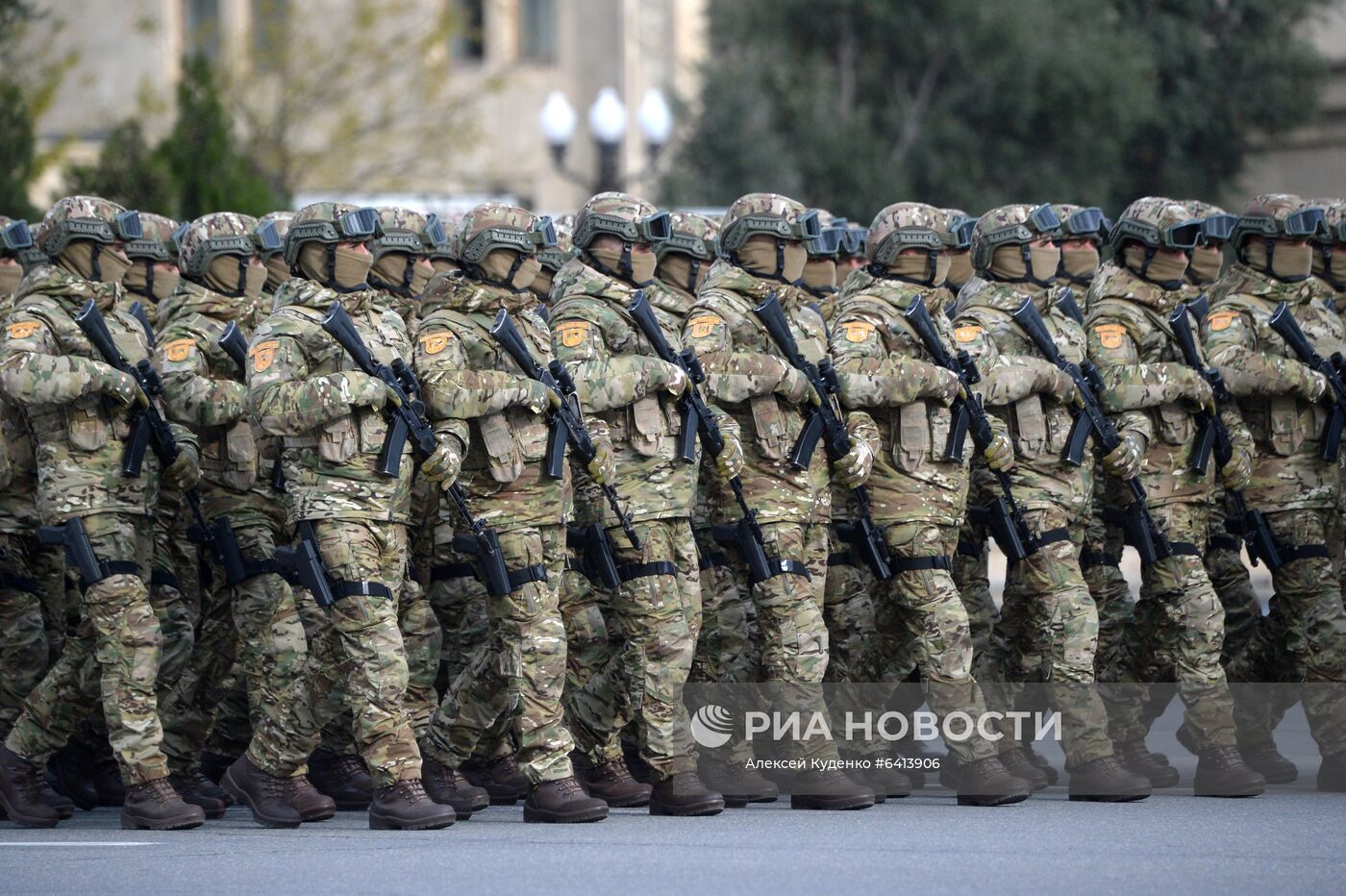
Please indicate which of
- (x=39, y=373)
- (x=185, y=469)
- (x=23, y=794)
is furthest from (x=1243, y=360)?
(x=23, y=794)

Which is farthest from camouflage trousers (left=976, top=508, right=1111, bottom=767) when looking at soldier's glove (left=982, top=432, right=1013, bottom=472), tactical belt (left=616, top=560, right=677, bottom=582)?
tactical belt (left=616, top=560, right=677, bottom=582)

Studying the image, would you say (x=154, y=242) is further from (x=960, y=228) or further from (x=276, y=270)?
(x=960, y=228)

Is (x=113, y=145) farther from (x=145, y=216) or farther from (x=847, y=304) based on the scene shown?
(x=847, y=304)

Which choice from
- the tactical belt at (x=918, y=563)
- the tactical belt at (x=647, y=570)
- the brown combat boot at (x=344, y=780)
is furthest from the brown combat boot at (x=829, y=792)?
the brown combat boot at (x=344, y=780)

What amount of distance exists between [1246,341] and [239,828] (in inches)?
191

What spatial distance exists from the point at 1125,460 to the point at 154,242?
4319mm

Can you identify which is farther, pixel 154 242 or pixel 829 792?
pixel 154 242

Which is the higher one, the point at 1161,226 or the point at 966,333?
the point at 1161,226

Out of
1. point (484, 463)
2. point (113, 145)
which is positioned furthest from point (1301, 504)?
point (113, 145)

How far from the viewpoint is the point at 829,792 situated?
8.99m

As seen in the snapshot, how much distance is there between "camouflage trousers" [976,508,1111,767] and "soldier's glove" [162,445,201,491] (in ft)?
11.3

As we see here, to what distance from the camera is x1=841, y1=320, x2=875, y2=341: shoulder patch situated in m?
9.40

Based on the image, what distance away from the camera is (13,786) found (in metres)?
8.74

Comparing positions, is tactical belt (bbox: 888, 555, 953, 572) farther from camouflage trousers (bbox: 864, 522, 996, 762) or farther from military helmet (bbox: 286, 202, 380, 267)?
military helmet (bbox: 286, 202, 380, 267)
